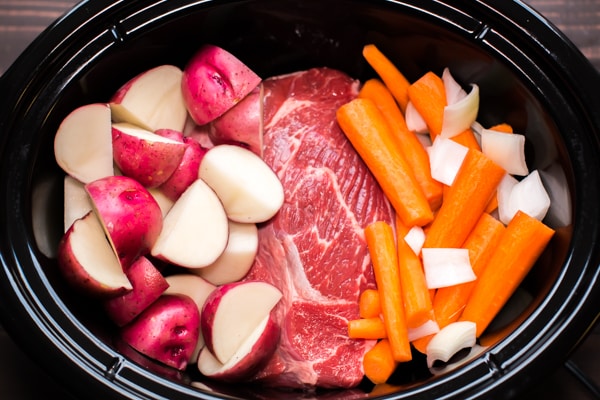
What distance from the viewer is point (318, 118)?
1.67 meters

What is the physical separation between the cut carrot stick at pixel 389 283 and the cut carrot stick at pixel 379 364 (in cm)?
2

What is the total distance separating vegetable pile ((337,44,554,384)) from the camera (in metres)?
1.45

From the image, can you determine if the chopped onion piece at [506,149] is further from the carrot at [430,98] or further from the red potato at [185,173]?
→ the red potato at [185,173]

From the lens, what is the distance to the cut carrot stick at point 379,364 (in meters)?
1.49

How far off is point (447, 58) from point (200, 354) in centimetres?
90

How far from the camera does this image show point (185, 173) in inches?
61.0

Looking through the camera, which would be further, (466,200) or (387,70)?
(387,70)

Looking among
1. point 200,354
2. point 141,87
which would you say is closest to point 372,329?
point 200,354

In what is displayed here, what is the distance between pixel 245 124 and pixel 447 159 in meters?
0.48

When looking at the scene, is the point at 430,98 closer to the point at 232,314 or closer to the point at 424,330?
the point at 424,330

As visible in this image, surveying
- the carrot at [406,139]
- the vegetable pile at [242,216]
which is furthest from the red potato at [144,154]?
the carrot at [406,139]

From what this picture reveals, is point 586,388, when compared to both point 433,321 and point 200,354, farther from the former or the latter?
point 200,354

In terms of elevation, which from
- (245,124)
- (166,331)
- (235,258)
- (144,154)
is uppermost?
(245,124)

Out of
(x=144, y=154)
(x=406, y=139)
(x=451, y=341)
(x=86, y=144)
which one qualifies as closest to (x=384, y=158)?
(x=406, y=139)
